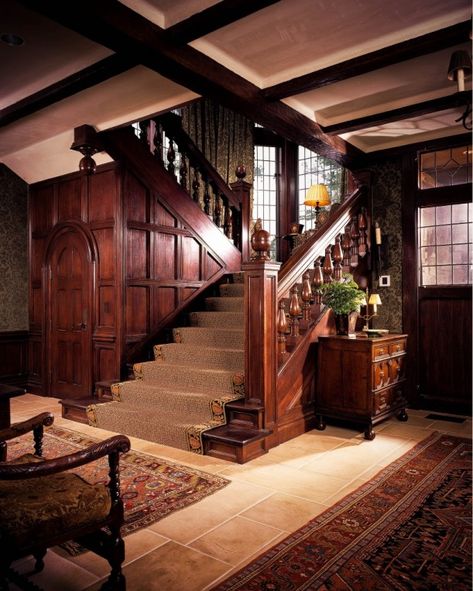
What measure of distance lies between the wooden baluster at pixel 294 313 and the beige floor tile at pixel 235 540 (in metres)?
2.11

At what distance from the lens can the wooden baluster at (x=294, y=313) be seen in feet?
15.2

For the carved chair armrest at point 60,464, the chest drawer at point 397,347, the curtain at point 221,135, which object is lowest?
the carved chair armrest at point 60,464

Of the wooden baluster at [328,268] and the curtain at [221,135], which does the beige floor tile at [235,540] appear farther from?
the curtain at [221,135]

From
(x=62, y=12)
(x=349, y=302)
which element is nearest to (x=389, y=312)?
(x=349, y=302)

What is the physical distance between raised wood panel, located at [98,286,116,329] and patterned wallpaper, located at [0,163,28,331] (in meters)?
1.87

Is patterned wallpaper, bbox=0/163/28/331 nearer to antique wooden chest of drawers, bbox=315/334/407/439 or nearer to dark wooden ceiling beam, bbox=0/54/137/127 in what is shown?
dark wooden ceiling beam, bbox=0/54/137/127

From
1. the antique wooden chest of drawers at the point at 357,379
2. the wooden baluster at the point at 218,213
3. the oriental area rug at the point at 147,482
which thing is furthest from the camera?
the wooden baluster at the point at 218,213

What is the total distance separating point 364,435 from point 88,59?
388 centimetres

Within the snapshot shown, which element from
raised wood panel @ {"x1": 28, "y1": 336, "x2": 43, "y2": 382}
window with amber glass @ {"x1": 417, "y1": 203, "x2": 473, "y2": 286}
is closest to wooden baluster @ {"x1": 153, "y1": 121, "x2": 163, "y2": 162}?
raised wood panel @ {"x1": 28, "y1": 336, "x2": 43, "y2": 382}

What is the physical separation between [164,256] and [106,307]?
0.89 metres

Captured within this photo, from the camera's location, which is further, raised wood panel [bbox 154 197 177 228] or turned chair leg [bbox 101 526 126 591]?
raised wood panel [bbox 154 197 177 228]

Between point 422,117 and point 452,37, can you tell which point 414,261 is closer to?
point 422,117

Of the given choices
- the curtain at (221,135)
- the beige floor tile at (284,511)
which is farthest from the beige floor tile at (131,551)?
the curtain at (221,135)

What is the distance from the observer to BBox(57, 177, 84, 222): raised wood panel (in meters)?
6.18
